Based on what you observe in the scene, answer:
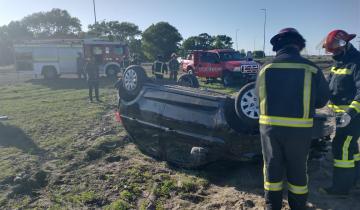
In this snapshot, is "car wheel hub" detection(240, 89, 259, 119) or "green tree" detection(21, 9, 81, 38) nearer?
"car wheel hub" detection(240, 89, 259, 119)

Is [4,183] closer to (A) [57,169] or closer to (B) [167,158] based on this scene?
(A) [57,169]

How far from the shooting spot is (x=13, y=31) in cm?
5297

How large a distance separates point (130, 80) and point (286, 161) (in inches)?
134

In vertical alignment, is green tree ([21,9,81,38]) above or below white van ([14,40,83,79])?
above

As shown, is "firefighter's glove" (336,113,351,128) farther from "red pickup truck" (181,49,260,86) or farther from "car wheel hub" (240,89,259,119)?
"red pickup truck" (181,49,260,86)

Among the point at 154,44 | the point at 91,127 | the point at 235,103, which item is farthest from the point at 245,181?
the point at 154,44

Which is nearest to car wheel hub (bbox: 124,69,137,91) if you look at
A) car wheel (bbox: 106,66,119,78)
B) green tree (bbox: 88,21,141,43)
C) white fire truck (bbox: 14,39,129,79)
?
white fire truck (bbox: 14,39,129,79)

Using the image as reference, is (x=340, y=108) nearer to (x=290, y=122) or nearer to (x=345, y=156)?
(x=345, y=156)

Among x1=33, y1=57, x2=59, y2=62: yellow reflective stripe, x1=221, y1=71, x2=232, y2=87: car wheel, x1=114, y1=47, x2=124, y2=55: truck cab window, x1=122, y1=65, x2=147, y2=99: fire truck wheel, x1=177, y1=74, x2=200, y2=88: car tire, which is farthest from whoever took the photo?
x1=114, y1=47, x2=124, y2=55: truck cab window

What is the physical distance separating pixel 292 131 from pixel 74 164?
3.57 meters

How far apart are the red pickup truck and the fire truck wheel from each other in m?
9.52

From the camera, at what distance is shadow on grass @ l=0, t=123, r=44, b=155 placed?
236 inches

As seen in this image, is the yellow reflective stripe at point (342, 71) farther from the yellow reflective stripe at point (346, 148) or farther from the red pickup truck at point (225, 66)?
the red pickup truck at point (225, 66)

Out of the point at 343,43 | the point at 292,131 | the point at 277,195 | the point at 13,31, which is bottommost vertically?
the point at 277,195
